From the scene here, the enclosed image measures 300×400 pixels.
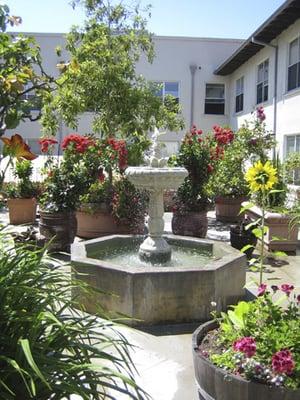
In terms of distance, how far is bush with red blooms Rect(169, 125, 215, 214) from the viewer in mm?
8898

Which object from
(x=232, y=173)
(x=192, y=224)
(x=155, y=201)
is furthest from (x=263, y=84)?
(x=155, y=201)

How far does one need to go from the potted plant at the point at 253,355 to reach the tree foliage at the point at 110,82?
21.0 feet

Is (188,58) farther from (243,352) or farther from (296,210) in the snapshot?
(243,352)

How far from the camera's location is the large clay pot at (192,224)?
875 centimetres

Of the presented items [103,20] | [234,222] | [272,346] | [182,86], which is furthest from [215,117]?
[272,346]

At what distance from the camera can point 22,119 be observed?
2.08 m

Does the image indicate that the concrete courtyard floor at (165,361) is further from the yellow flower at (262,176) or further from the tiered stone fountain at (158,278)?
the yellow flower at (262,176)

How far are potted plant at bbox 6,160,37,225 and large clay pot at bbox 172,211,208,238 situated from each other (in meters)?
3.69

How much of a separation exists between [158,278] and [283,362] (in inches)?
89.0

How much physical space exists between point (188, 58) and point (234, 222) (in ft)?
43.6

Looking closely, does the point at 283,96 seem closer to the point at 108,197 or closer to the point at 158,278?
the point at 108,197

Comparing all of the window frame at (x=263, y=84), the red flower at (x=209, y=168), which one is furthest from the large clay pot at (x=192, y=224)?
the window frame at (x=263, y=84)

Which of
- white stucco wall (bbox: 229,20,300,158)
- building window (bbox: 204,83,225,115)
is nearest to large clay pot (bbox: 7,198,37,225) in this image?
white stucco wall (bbox: 229,20,300,158)

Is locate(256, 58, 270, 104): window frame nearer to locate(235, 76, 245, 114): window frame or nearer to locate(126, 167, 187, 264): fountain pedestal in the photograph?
locate(235, 76, 245, 114): window frame
